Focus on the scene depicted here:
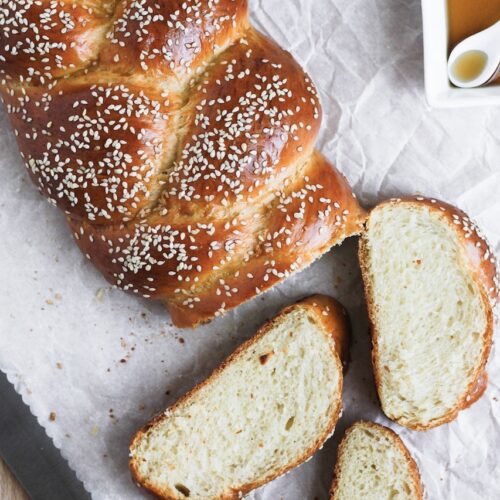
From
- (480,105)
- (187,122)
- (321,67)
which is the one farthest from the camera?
(321,67)

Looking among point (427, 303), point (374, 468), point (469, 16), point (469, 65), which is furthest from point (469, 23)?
point (374, 468)

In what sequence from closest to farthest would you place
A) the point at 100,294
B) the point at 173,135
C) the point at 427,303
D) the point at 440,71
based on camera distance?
the point at 173,135 → the point at 440,71 → the point at 427,303 → the point at 100,294

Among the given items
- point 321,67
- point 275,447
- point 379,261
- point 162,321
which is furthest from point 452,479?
point 321,67

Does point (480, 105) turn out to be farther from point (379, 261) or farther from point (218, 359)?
point (218, 359)

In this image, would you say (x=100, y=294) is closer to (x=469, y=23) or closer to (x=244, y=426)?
(x=244, y=426)

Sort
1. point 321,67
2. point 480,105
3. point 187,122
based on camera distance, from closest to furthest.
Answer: point 187,122 < point 480,105 < point 321,67

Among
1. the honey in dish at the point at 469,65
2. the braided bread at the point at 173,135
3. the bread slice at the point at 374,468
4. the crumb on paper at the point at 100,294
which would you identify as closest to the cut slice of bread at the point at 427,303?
the bread slice at the point at 374,468
